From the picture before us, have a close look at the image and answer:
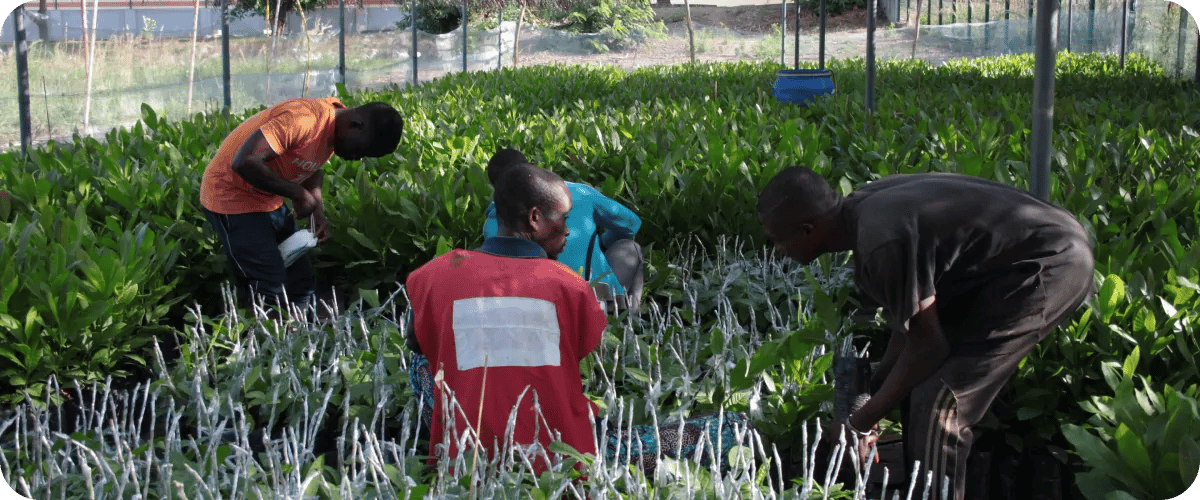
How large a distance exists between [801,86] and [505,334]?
32.3ft

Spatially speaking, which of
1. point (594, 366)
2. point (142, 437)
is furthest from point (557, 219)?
point (142, 437)

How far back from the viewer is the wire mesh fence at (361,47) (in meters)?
13.9

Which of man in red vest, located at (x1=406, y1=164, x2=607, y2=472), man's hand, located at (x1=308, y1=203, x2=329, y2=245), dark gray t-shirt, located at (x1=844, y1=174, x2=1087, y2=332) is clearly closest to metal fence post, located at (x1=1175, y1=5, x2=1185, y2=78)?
man's hand, located at (x1=308, y1=203, x2=329, y2=245)

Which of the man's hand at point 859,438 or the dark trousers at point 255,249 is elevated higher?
the dark trousers at point 255,249

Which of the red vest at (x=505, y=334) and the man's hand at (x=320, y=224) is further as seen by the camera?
the man's hand at (x=320, y=224)

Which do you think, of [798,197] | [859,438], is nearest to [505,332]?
[798,197]

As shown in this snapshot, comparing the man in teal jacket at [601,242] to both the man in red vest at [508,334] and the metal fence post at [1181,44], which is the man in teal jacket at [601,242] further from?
the metal fence post at [1181,44]

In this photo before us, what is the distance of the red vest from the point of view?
2822 mm

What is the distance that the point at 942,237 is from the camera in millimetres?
2842

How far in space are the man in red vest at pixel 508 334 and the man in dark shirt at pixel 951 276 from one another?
0.66 meters

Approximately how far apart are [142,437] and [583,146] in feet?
11.5

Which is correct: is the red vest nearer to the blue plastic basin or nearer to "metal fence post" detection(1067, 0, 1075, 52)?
the blue plastic basin

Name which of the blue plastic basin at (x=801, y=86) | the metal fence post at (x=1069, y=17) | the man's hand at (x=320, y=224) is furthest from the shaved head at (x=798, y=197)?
the metal fence post at (x=1069, y=17)

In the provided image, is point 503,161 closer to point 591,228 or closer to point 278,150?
point 591,228
